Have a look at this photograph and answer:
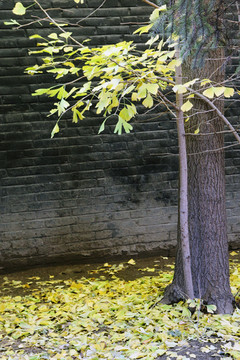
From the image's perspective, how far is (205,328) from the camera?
3.49m

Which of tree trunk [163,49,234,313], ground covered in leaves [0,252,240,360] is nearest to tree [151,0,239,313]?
tree trunk [163,49,234,313]

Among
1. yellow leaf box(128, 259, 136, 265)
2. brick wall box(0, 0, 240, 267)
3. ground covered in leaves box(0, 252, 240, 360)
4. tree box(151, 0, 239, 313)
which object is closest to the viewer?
ground covered in leaves box(0, 252, 240, 360)

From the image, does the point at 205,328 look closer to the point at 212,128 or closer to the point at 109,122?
the point at 212,128

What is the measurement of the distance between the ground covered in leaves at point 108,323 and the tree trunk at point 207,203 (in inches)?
5.9

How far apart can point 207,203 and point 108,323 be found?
127cm

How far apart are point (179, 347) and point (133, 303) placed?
2.88 feet

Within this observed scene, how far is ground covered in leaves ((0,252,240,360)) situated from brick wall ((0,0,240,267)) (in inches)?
23.4

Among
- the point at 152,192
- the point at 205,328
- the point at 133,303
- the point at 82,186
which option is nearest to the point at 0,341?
the point at 133,303

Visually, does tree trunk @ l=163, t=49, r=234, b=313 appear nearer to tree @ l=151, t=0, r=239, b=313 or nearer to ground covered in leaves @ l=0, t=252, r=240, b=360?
tree @ l=151, t=0, r=239, b=313

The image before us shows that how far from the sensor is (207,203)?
Answer: 3795 millimetres

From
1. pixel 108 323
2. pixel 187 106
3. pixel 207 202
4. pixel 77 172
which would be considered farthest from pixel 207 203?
A: pixel 77 172

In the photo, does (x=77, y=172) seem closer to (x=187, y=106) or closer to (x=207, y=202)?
(x=207, y=202)

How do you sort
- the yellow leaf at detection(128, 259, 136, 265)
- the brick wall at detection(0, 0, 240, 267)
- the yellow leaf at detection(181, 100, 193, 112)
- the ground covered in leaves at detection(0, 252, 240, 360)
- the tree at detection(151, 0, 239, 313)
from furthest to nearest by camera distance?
the yellow leaf at detection(128, 259, 136, 265) < the brick wall at detection(0, 0, 240, 267) < the tree at detection(151, 0, 239, 313) < the ground covered in leaves at detection(0, 252, 240, 360) < the yellow leaf at detection(181, 100, 193, 112)

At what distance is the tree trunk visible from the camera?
12.3ft
